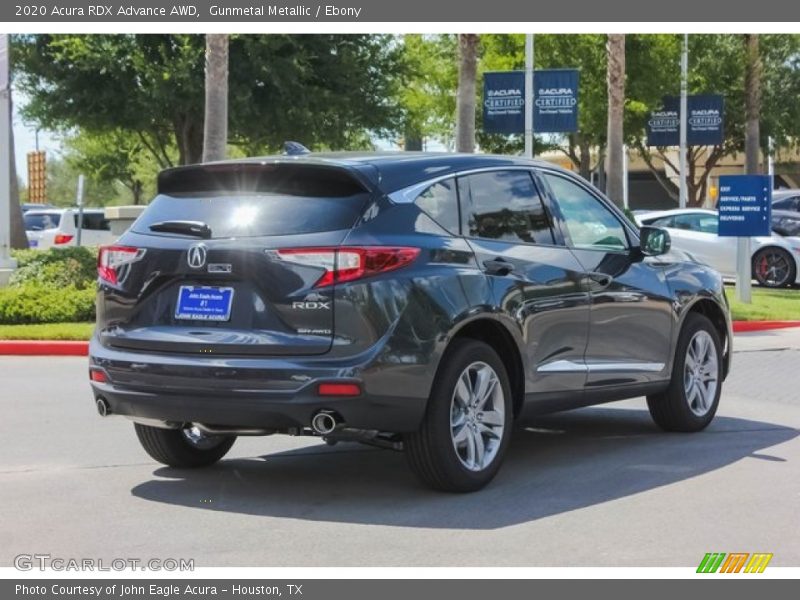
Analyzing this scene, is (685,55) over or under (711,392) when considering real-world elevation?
over

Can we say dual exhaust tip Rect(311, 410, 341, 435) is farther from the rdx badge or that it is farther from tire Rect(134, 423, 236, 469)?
tire Rect(134, 423, 236, 469)

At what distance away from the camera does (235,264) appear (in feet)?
21.9

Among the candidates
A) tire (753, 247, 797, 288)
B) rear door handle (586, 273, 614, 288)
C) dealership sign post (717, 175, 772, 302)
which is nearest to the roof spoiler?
rear door handle (586, 273, 614, 288)

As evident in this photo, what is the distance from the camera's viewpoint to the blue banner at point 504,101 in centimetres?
2381

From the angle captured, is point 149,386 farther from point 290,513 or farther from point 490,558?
point 490,558

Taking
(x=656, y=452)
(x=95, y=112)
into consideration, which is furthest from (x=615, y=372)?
(x=95, y=112)

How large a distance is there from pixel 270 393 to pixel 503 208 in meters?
1.91

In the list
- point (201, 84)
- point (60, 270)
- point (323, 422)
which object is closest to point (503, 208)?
point (323, 422)

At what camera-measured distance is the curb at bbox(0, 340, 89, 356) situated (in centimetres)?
1444

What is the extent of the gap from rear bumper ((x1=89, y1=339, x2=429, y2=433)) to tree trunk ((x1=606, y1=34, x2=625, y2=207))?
1811 cm

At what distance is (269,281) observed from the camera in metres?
6.60

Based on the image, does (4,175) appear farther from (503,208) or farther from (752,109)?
(752,109)

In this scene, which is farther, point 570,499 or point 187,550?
point 570,499

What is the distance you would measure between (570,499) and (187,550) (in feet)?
6.99
